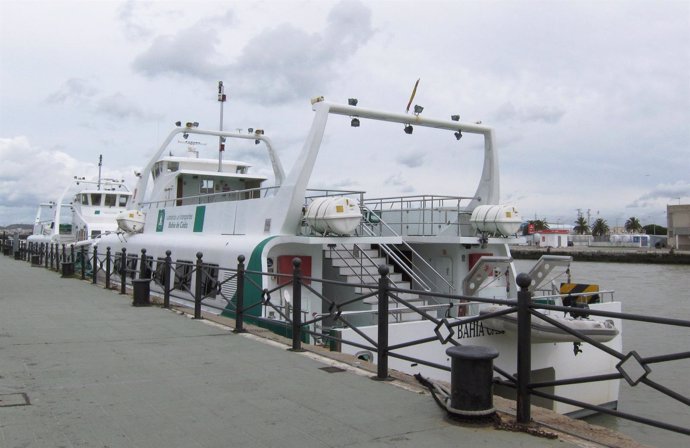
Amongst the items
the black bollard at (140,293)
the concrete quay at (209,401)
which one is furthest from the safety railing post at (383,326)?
the black bollard at (140,293)

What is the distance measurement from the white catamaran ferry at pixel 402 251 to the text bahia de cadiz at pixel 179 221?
0.21ft

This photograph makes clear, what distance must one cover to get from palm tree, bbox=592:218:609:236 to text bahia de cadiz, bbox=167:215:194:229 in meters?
131

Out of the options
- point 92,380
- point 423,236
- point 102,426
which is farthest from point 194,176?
point 102,426

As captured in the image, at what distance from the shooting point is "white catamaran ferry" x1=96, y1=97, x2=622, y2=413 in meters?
11.0

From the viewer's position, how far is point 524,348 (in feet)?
15.4

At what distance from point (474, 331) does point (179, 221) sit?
10.2 meters

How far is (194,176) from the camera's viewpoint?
19.5 metres

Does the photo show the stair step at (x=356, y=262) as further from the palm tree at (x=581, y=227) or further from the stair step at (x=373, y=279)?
the palm tree at (x=581, y=227)

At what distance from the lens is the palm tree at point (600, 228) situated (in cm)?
13300

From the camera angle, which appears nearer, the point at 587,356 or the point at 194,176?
the point at 587,356

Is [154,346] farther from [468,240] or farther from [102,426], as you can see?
[468,240]

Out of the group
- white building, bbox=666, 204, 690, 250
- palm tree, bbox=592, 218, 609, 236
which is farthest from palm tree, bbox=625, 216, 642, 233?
white building, bbox=666, 204, 690, 250

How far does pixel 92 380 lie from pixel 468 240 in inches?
367

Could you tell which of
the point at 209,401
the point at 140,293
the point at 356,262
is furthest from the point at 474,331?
the point at 140,293
